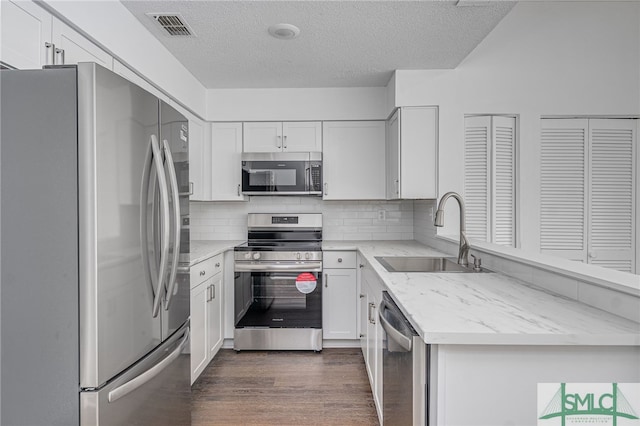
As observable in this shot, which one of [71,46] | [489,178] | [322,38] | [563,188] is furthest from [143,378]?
[563,188]

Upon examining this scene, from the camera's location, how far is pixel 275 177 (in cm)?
329

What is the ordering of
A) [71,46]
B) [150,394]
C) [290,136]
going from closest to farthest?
[150,394]
[71,46]
[290,136]

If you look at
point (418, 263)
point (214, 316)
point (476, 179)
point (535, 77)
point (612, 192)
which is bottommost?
point (214, 316)

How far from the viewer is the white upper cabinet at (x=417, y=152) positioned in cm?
289

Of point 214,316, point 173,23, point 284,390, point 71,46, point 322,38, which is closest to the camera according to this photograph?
point 71,46

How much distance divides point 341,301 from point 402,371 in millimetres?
1833

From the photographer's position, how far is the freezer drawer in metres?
1.11

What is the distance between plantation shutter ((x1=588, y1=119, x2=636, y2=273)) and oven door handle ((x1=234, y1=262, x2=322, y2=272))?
2.35 m

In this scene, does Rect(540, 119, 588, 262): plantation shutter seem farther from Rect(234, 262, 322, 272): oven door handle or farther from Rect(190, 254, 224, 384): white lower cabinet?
Rect(190, 254, 224, 384): white lower cabinet

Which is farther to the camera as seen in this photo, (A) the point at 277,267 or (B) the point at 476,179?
(A) the point at 277,267

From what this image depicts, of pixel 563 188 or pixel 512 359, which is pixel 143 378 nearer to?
pixel 512 359

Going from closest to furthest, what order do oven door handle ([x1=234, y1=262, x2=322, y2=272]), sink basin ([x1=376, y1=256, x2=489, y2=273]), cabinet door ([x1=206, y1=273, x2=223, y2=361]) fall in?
1. sink basin ([x1=376, y1=256, x2=489, y2=273])
2. cabinet door ([x1=206, y1=273, x2=223, y2=361])
3. oven door handle ([x1=234, y1=262, x2=322, y2=272])

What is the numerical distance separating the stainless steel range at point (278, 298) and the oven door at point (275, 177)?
1.92ft
